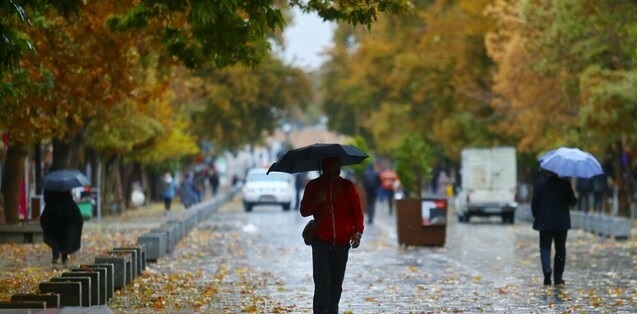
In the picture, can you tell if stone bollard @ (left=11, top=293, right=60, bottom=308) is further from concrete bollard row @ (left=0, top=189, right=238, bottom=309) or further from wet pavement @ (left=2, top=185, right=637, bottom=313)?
wet pavement @ (left=2, top=185, right=637, bottom=313)

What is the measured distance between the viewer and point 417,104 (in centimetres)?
6975

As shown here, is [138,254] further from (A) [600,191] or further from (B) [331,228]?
(A) [600,191]

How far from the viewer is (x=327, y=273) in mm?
14047

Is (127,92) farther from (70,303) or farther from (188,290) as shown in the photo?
(70,303)

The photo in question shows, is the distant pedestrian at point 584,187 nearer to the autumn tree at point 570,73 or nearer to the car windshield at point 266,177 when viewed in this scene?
the autumn tree at point 570,73

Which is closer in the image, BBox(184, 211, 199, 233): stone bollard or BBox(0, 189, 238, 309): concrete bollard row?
BBox(0, 189, 238, 309): concrete bollard row

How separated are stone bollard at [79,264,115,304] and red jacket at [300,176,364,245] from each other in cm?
405

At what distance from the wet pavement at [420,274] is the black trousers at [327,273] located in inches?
102

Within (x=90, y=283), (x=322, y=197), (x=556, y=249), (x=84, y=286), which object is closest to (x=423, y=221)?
(x=556, y=249)

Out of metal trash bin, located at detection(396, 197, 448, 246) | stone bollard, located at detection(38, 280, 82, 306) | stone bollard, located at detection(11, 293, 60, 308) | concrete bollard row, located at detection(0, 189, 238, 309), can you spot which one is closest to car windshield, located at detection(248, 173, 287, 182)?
metal trash bin, located at detection(396, 197, 448, 246)

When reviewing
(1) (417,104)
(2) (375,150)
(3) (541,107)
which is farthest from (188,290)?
(2) (375,150)

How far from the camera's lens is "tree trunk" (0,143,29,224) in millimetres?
35844

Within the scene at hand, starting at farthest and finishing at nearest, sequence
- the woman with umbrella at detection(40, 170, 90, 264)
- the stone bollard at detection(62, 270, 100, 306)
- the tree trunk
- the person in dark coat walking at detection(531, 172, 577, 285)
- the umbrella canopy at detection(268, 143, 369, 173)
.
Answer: the tree trunk
the woman with umbrella at detection(40, 170, 90, 264)
the person in dark coat walking at detection(531, 172, 577, 285)
the stone bollard at detection(62, 270, 100, 306)
the umbrella canopy at detection(268, 143, 369, 173)

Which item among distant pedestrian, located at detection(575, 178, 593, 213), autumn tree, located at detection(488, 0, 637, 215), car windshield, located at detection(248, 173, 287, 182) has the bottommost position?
distant pedestrian, located at detection(575, 178, 593, 213)
